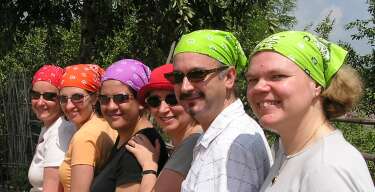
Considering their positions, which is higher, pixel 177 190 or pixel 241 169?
pixel 241 169

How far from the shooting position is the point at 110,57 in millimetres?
10812

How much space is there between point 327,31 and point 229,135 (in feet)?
35.3

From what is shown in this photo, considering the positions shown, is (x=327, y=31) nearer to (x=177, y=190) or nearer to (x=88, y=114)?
(x=88, y=114)

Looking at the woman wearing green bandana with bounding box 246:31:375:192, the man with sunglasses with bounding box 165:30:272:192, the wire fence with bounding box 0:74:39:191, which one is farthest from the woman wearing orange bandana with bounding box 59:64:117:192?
the wire fence with bounding box 0:74:39:191

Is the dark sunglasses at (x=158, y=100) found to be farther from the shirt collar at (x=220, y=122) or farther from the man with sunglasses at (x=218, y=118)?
the shirt collar at (x=220, y=122)

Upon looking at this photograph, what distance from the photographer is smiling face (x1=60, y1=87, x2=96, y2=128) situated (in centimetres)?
310

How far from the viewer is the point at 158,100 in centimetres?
249

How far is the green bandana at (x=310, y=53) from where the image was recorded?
1.71 metres

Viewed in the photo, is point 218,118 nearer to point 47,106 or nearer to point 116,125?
point 116,125

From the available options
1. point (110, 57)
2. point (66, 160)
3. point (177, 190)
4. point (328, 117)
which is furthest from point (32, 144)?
point (328, 117)

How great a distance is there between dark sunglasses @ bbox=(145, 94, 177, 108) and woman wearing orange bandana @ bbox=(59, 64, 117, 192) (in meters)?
0.45

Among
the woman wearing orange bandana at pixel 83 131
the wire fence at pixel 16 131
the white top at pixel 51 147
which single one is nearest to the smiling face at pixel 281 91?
the woman wearing orange bandana at pixel 83 131

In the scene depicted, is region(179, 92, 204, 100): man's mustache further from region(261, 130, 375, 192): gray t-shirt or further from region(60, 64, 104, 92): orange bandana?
region(60, 64, 104, 92): orange bandana

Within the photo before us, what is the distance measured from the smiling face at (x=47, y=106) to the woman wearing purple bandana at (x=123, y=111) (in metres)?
0.90
